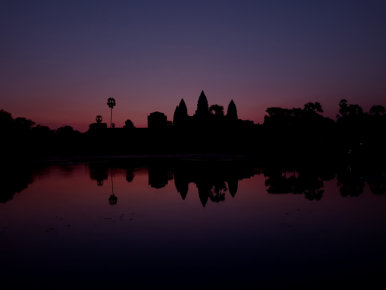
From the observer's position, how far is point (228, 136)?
113 m

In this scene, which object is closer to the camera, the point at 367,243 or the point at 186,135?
the point at 367,243

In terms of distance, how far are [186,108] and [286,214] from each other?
12616cm

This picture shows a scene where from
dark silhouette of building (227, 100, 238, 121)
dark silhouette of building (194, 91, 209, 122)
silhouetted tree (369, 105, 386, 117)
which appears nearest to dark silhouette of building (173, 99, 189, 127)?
dark silhouette of building (194, 91, 209, 122)

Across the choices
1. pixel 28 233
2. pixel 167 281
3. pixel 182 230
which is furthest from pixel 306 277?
pixel 28 233

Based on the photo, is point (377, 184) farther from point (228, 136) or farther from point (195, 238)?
point (228, 136)

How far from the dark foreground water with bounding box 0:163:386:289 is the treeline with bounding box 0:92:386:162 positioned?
107 feet

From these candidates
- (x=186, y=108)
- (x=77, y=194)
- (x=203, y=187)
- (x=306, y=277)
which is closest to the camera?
(x=306, y=277)

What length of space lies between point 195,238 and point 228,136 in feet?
330

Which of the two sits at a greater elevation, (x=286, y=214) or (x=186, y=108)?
(x=186, y=108)

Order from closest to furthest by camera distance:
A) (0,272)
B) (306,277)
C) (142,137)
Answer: (306,277) < (0,272) < (142,137)

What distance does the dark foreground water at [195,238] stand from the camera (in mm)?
9297

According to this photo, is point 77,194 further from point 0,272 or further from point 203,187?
point 0,272

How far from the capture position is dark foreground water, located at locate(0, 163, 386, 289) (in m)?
9.30

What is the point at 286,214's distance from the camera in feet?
55.0
